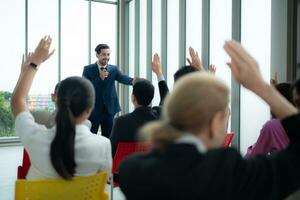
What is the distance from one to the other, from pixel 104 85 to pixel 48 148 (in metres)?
3.65

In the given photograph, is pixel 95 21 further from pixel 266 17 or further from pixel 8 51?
pixel 266 17

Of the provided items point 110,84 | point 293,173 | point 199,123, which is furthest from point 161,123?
point 110,84

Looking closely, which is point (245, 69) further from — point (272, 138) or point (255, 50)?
point (255, 50)

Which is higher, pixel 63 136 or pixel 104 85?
pixel 104 85

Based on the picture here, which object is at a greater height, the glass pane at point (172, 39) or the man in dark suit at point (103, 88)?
the glass pane at point (172, 39)

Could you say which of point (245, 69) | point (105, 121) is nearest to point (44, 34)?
point (105, 121)

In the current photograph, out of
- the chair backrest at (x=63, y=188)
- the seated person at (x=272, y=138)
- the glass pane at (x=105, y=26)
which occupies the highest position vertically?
the glass pane at (x=105, y=26)

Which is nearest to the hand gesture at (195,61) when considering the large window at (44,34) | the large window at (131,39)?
the large window at (44,34)

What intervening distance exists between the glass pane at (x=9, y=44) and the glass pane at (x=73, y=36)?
2.57ft

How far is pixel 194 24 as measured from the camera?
5566mm

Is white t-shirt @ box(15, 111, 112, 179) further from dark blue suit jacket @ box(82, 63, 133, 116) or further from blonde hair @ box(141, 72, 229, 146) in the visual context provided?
dark blue suit jacket @ box(82, 63, 133, 116)

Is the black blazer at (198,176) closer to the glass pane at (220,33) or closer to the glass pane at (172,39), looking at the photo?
the glass pane at (220,33)

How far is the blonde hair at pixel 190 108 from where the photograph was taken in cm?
89

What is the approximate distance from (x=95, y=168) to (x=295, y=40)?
304cm
